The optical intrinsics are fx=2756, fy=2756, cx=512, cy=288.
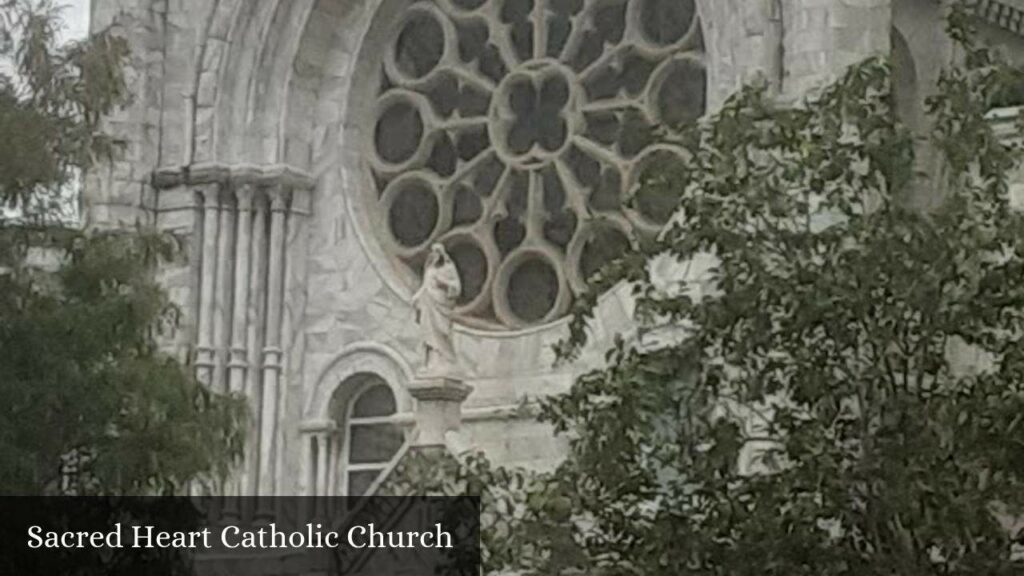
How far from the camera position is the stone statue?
22.8m

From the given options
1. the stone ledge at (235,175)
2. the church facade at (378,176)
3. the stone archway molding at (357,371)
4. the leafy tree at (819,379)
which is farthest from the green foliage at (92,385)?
the stone ledge at (235,175)

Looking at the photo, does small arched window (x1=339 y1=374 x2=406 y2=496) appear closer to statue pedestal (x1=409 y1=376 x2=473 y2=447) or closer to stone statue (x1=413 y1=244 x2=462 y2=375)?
stone statue (x1=413 y1=244 x2=462 y2=375)

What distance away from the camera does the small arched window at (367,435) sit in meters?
25.1

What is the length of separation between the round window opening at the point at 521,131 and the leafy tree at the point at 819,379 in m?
7.72

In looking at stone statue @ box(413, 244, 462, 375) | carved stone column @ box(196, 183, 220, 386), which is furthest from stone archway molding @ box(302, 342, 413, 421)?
stone statue @ box(413, 244, 462, 375)

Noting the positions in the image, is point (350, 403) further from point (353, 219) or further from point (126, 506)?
point (126, 506)

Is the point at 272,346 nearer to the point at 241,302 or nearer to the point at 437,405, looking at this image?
the point at 241,302

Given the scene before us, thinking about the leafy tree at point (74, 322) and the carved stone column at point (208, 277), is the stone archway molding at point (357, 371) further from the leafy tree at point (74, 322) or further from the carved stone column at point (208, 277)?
the leafy tree at point (74, 322)

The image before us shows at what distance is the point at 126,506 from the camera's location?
55.0 feet

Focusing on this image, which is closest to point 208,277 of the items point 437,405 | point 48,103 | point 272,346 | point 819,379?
point 272,346

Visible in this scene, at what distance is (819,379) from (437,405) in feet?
26.1

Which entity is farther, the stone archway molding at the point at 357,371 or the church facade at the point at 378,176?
the stone archway molding at the point at 357,371

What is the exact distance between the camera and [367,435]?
25.3 metres

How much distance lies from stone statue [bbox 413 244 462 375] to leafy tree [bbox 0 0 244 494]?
5.27 meters
